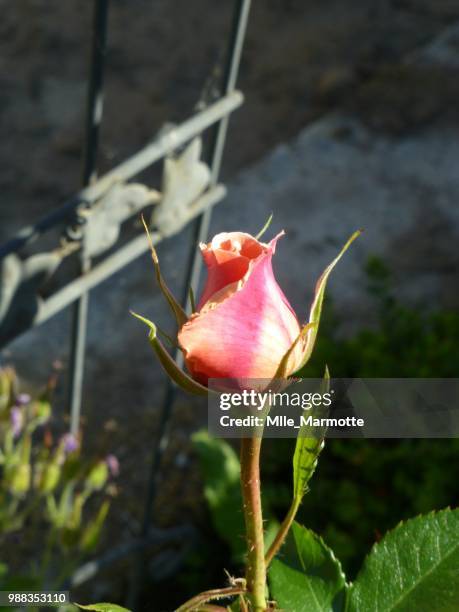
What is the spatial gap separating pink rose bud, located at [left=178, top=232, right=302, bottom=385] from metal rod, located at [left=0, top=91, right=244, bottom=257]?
0.45 meters

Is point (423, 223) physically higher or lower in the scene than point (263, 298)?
higher

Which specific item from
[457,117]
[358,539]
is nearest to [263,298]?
[358,539]

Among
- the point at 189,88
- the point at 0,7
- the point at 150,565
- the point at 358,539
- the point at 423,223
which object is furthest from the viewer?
the point at 0,7

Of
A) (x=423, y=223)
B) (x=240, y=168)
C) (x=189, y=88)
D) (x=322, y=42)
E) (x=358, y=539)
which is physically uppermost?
(x=322, y=42)

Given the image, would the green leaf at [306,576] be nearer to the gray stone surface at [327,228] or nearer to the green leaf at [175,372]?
the green leaf at [175,372]

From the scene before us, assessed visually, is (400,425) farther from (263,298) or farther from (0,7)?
(0,7)

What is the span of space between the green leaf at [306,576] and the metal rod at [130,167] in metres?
0.45

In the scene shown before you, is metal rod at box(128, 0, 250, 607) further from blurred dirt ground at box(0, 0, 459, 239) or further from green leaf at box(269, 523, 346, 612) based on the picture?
blurred dirt ground at box(0, 0, 459, 239)

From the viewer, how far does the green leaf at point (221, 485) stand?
1.61m

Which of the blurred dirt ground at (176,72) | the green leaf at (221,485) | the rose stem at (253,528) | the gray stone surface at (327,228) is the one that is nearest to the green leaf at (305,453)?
the rose stem at (253,528)

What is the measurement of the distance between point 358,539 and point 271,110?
242 centimetres

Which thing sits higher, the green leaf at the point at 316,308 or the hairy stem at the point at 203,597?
the green leaf at the point at 316,308

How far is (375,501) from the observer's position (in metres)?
1.53

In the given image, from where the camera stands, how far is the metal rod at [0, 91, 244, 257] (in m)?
0.78
